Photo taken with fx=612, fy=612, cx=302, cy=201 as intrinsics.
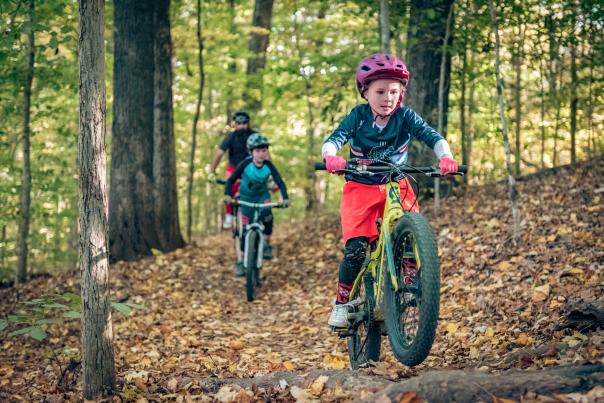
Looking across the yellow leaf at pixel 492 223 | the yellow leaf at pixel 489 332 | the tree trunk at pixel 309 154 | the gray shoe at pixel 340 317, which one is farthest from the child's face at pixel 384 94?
the tree trunk at pixel 309 154

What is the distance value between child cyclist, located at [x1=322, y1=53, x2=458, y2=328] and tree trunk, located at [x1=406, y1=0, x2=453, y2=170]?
216 inches

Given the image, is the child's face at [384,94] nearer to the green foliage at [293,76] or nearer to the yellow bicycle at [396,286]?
the yellow bicycle at [396,286]

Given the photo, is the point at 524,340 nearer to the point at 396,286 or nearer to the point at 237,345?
the point at 396,286

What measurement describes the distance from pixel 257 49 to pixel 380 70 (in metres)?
13.7

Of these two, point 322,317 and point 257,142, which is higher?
point 257,142

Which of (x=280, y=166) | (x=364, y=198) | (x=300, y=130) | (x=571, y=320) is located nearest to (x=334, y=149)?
(x=364, y=198)

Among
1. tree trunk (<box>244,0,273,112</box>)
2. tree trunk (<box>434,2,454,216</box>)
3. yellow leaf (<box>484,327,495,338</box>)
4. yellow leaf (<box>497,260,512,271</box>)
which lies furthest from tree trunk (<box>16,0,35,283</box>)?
yellow leaf (<box>484,327,495,338</box>)

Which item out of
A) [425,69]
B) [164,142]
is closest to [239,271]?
[164,142]

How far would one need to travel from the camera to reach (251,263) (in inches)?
348

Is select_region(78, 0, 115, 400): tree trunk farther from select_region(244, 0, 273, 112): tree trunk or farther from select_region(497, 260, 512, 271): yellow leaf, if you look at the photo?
select_region(244, 0, 273, 112): tree trunk

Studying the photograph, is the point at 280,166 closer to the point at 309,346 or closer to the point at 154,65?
the point at 154,65

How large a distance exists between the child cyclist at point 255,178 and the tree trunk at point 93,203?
4.60m

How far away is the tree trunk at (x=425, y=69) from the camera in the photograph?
10047 mm

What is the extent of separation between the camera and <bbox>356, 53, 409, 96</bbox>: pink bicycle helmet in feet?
14.2
